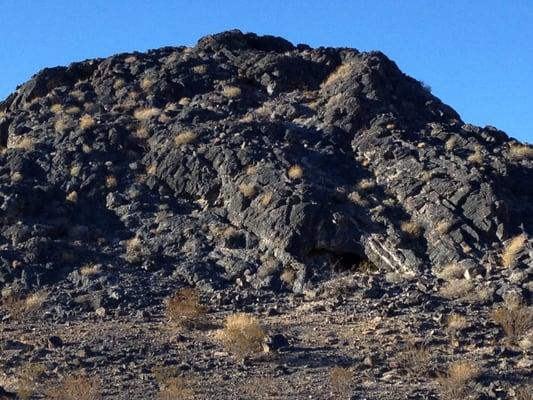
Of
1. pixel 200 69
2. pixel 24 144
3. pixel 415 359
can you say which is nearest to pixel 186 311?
pixel 415 359

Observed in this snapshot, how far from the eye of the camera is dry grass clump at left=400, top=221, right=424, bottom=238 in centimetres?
2247

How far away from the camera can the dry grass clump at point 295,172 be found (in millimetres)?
24469

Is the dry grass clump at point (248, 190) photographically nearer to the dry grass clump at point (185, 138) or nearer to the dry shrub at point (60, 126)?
the dry grass clump at point (185, 138)

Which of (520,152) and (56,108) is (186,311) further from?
(56,108)

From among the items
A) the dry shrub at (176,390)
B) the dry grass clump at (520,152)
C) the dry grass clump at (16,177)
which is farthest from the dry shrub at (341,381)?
the dry grass clump at (16,177)

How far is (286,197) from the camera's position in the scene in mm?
23453

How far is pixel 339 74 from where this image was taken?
31.1 meters

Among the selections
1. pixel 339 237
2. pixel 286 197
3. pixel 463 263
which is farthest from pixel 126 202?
pixel 463 263

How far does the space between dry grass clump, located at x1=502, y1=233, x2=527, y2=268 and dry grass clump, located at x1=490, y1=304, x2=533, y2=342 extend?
2630 mm

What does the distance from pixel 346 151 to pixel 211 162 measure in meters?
4.24

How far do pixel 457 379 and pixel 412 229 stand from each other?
8000 mm

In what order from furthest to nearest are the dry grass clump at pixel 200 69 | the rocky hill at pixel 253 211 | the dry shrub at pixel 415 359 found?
the dry grass clump at pixel 200 69, the rocky hill at pixel 253 211, the dry shrub at pixel 415 359

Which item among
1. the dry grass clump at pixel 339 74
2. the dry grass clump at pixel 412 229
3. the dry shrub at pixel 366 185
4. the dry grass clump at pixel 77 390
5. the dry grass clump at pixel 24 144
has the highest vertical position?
the dry grass clump at pixel 339 74

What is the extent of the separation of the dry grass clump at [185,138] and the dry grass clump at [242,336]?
32.6ft
